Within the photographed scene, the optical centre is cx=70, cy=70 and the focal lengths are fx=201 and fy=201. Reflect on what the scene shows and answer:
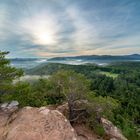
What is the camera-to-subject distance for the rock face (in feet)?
34.2

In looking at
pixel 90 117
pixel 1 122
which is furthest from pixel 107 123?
pixel 1 122

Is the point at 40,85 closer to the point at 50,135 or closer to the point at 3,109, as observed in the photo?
the point at 3,109

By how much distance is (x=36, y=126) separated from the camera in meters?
11.1

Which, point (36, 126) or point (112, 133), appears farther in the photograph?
point (112, 133)

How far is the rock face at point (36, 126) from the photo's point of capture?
10422 mm

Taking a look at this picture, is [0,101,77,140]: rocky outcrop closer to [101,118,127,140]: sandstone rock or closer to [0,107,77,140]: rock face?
[0,107,77,140]: rock face

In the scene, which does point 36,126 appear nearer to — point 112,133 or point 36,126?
point 36,126

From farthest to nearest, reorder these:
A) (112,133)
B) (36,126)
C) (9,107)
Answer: (112,133), (9,107), (36,126)

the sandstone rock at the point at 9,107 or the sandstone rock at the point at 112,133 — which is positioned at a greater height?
the sandstone rock at the point at 9,107

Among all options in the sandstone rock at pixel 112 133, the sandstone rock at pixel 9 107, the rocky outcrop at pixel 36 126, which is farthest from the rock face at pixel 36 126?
the sandstone rock at pixel 112 133

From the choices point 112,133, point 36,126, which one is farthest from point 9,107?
point 112,133

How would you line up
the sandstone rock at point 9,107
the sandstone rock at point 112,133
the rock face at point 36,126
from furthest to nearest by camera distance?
the sandstone rock at point 112,133, the sandstone rock at point 9,107, the rock face at point 36,126

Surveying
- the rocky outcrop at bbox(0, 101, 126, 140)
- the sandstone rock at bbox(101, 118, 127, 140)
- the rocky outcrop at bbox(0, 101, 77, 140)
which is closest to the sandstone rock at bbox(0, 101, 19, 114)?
the rocky outcrop at bbox(0, 101, 126, 140)

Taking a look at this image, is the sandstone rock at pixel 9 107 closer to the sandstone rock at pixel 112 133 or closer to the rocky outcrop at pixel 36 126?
the rocky outcrop at pixel 36 126
